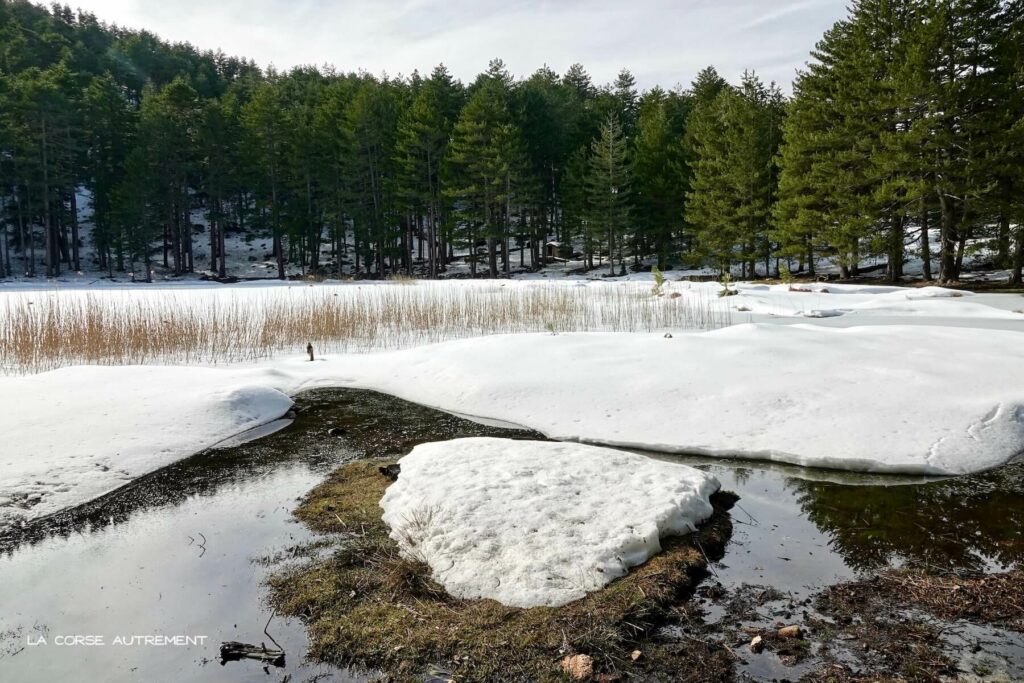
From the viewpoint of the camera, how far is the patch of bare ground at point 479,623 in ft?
7.99

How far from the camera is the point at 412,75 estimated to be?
43812mm

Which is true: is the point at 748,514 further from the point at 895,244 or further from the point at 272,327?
the point at 895,244

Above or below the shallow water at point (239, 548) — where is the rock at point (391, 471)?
above

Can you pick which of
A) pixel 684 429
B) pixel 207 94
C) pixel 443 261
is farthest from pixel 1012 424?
pixel 207 94

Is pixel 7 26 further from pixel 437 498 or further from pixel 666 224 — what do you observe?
pixel 437 498

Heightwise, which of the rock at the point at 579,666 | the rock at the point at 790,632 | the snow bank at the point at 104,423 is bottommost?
the rock at the point at 790,632

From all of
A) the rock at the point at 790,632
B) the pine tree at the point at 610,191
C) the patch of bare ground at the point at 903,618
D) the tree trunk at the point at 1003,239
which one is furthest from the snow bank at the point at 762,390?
the pine tree at the point at 610,191

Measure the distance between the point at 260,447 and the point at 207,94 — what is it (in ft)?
220

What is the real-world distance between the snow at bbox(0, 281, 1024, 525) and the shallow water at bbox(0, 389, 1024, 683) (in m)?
0.37

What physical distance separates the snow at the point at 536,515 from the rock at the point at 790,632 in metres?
0.78

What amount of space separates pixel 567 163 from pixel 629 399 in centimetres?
3309

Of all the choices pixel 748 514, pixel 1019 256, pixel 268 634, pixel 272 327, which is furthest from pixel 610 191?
pixel 268 634

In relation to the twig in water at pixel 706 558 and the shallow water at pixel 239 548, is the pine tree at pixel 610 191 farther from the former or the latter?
the twig in water at pixel 706 558

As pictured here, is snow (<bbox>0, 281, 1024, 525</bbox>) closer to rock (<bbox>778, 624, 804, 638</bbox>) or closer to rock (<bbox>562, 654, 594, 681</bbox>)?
rock (<bbox>778, 624, 804, 638</bbox>)
